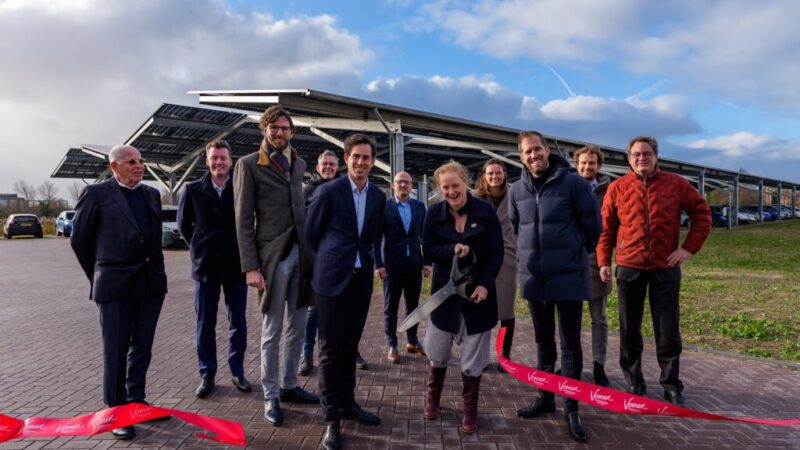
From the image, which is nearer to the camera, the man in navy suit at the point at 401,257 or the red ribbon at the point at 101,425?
the red ribbon at the point at 101,425

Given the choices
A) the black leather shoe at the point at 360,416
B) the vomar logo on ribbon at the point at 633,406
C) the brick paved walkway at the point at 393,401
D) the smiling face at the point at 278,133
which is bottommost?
the brick paved walkway at the point at 393,401

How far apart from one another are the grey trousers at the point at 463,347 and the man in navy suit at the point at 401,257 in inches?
56.4

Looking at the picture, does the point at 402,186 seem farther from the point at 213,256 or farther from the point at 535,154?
the point at 213,256

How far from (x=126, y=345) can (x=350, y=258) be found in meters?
1.73

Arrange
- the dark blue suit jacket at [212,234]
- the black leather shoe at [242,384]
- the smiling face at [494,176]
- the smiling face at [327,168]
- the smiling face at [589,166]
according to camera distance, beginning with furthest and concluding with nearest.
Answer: the smiling face at [327,168] → the smiling face at [494,176] → the smiling face at [589,166] → the black leather shoe at [242,384] → the dark blue suit jacket at [212,234]

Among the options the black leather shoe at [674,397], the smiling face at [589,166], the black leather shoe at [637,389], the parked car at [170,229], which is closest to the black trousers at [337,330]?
→ the smiling face at [589,166]

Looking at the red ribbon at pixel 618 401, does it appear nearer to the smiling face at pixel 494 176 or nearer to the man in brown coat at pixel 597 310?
the man in brown coat at pixel 597 310

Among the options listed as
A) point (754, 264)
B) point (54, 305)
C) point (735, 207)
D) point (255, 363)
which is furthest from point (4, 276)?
point (735, 207)

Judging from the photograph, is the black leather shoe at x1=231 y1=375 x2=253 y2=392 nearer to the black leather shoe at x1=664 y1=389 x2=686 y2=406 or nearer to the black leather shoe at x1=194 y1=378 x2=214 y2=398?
the black leather shoe at x1=194 y1=378 x2=214 y2=398

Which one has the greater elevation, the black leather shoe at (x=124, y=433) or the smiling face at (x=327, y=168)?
the smiling face at (x=327, y=168)

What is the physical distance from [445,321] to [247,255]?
4.72 feet

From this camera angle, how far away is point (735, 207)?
40.9m

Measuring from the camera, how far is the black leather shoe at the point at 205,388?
13.0ft

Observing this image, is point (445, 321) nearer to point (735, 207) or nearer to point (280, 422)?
point (280, 422)
